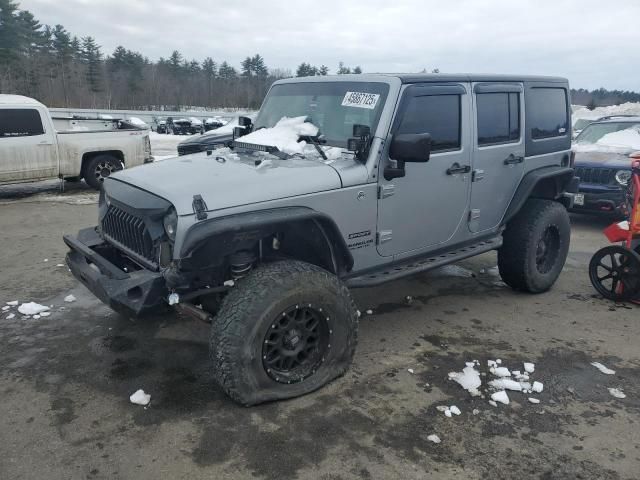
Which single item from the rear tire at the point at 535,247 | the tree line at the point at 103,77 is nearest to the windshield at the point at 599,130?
the rear tire at the point at 535,247

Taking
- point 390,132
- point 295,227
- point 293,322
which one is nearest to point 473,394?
point 293,322

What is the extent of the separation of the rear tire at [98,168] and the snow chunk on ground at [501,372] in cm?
942

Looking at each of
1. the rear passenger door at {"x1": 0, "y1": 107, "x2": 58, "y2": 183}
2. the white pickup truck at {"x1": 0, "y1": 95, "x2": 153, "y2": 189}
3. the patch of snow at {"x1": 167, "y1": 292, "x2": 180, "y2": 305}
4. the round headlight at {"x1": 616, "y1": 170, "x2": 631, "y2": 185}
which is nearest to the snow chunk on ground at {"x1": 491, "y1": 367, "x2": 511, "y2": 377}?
the patch of snow at {"x1": 167, "y1": 292, "x2": 180, "y2": 305}

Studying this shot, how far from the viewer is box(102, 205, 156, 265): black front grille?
3.22 metres

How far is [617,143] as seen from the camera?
29.4ft

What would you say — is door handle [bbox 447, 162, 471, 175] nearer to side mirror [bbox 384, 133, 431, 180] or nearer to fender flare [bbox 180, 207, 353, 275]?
side mirror [bbox 384, 133, 431, 180]

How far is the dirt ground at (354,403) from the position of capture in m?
2.71

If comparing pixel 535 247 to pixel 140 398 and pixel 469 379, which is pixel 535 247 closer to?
pixel 469 379

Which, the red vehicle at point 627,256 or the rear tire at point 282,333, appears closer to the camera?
the rear tire at point 282,333

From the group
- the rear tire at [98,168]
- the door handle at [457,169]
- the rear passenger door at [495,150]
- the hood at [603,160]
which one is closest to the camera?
the door handle at [457,169]

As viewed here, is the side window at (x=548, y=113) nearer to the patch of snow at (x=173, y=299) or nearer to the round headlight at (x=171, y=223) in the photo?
the round headlight at (x=171, y=223)

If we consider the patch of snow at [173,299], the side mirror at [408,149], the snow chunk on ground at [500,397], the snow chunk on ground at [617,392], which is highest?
the side mirror at [408,149]

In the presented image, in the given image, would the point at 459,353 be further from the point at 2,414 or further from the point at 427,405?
the point at 2,414

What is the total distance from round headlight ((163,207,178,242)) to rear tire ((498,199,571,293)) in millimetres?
3406
